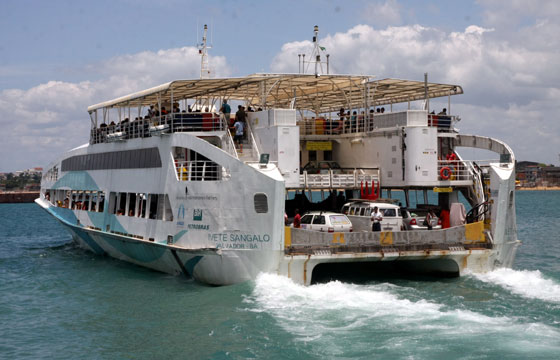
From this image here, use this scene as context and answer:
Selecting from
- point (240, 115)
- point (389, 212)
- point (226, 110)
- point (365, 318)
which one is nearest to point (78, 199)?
point (226, 110)

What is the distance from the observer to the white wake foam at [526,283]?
21.0 metres

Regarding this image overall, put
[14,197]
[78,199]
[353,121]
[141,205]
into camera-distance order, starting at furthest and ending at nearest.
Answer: [14,197] < [78,199] < [353,121] < [141,205]

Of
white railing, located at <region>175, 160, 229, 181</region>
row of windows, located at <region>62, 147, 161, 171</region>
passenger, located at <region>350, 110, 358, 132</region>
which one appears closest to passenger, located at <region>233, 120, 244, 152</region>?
white railing, located at <region>175, 160, 229, 181</region>

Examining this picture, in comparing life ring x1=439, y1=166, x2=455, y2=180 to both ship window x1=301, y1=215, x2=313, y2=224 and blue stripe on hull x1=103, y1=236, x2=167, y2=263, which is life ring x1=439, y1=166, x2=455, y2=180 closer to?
ship window x1=301, y1=215, x2=313, y2=224

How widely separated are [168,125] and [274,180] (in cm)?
591

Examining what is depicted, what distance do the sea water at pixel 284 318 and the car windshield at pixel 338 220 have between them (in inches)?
84.2

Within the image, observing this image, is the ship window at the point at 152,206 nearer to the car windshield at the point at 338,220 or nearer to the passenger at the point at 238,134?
the passenger at the point at 238,134

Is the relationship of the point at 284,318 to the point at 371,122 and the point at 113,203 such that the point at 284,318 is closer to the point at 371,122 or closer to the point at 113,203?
the point at 371,122

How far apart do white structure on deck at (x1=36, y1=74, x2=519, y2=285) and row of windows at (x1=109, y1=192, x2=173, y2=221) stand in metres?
0.05

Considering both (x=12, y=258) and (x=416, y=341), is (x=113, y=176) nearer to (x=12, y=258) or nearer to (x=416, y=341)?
(x=12, y=258)

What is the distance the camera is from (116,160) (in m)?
30.4

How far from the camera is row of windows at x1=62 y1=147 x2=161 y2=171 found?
2661 centimetres

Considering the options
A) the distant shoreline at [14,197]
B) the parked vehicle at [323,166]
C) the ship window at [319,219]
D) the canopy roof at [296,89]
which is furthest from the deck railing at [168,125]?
the distant shoreline at [14,197]

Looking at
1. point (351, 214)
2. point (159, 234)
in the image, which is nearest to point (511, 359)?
point (351, 214)
